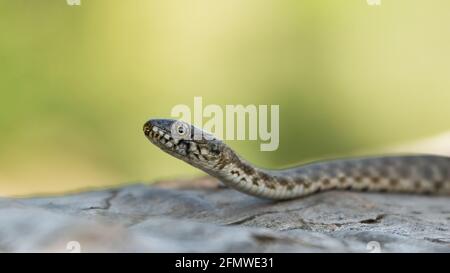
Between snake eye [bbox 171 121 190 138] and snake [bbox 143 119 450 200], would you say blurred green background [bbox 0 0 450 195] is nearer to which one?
snake [bbox 143 119 450 200]

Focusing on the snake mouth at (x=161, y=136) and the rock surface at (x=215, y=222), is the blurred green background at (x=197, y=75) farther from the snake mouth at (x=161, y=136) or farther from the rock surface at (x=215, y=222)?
the snake mouth at (x=161, y=136)

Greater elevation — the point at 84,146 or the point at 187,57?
the point at 187,57

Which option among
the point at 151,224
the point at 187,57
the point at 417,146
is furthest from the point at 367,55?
the point at 151,224

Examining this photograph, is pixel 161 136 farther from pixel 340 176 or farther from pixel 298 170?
pixel 340 176

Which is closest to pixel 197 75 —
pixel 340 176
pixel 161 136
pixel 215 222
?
pixel 340 176
